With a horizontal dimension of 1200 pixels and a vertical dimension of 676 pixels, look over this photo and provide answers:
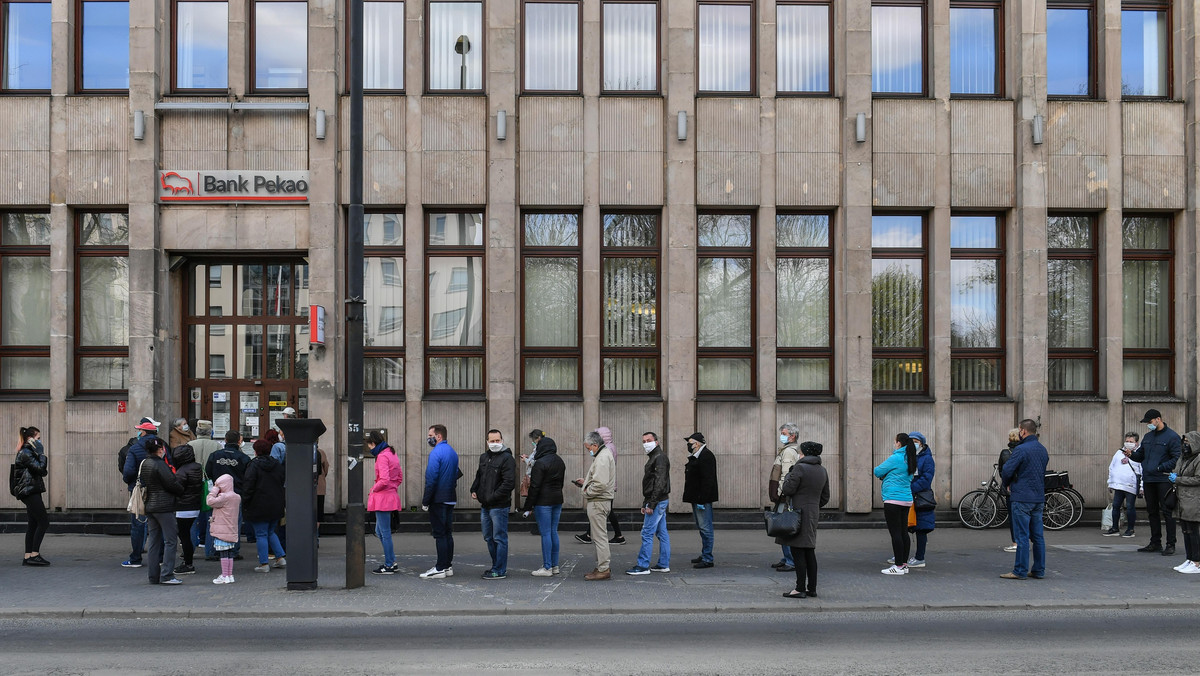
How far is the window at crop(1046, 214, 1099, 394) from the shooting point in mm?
19000

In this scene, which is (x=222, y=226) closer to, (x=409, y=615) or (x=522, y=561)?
(x=522, y=561)

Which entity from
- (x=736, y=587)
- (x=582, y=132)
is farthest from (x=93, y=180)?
(x=736, y=587)

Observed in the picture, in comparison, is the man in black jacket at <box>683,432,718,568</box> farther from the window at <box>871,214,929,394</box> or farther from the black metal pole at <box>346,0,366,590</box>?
the window at <box>871,214,929,394</box>

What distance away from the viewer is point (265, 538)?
13414mm

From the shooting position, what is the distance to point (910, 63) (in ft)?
62.5

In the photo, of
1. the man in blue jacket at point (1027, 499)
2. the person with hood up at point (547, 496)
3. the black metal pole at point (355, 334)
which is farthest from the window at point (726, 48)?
the man in blue jacket at point (1027, 499)

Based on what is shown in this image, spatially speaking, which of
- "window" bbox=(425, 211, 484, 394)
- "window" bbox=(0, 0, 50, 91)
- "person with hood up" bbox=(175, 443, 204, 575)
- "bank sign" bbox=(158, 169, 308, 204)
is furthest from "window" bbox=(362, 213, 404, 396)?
"window" bbox=(0, 0, 50, 91)

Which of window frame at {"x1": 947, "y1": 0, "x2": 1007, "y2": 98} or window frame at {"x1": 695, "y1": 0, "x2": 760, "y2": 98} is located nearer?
window frame at {"x1": 695, "y1": 0, "x2": 760, "y2": 98}

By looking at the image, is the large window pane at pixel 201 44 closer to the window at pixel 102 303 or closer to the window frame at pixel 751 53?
the window at pixel 102 303

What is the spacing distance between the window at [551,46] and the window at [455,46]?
0.90 meters

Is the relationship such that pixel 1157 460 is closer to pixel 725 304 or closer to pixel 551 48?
pixel 725 304

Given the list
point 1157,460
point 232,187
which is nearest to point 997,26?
point 1157,460

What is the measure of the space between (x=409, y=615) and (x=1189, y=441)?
1072 cm

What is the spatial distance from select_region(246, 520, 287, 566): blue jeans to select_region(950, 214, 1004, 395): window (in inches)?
494
